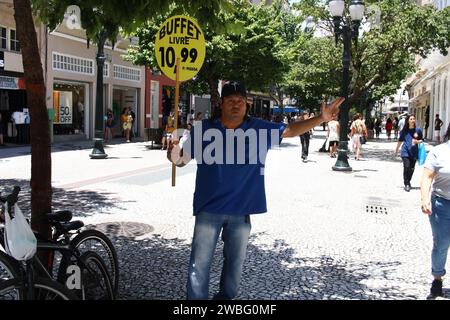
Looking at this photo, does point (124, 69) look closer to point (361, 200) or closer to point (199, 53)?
point (361, 200)

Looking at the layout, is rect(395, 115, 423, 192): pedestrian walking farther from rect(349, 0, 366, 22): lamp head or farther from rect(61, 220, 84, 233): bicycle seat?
rect(61, 220, 84, 233): bicycle seat

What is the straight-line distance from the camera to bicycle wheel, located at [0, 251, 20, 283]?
3.17 meters

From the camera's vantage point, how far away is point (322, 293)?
4.85 m

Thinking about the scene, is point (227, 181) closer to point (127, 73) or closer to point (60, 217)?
point (60, 217)

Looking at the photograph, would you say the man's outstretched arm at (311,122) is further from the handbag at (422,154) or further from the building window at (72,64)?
the building window at (72,64)

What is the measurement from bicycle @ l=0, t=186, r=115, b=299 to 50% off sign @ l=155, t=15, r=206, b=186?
2040 mm

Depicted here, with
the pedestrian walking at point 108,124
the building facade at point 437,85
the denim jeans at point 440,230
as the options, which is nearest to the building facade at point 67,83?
the pedestrian walking at point 108,124

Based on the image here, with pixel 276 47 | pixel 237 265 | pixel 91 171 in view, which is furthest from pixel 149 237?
pixel 276 47

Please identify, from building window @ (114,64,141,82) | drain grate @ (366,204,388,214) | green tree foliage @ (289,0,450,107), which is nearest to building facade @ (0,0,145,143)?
building window @ (114,64,141,82)

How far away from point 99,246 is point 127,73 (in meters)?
26.0

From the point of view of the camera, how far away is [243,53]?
2308 centimetres

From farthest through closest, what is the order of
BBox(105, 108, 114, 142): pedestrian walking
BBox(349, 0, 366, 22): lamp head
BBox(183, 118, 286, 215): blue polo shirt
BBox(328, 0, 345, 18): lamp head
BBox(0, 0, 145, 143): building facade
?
1. BBox(105, 108, 114, 142): pedestrian walking
2. BBox(0, 0, 145, 143): building facade
3. BBox(349, 0, 366, 22): lamp head
4. BBox(328, 0, 345, 18): lamp head
5. BBox(183, 118, 286, 215): blue polo shirt

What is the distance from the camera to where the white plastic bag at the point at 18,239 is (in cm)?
305

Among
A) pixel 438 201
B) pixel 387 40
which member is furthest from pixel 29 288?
pixel 387 40
